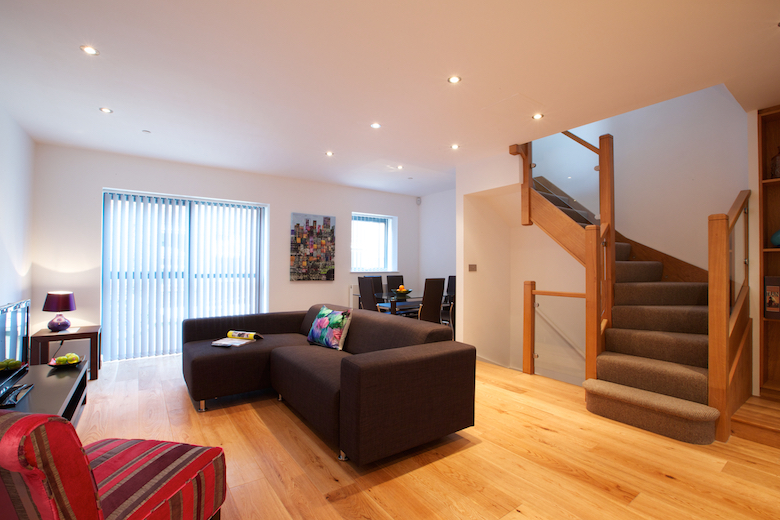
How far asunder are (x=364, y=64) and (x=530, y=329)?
3.11m

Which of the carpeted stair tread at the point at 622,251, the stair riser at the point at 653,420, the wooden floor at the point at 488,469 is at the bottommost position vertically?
the wooden floor at the point at 488,469

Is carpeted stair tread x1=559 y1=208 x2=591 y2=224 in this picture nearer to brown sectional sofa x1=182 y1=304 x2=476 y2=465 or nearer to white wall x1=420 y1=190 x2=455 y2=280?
Answer: white wall x1=420 y1=190 x2=455 y2=280

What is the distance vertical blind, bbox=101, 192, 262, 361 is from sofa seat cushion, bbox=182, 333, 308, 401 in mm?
1996

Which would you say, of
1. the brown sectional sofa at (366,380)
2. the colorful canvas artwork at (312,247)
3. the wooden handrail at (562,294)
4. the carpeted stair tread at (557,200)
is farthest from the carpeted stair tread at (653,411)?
the colorful canvas artwork at (312,247)

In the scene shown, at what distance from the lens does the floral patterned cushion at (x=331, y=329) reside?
3.34 meters

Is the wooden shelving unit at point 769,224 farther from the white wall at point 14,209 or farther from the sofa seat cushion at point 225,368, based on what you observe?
the white wall at point 14,209

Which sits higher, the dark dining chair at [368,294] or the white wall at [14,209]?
the white wall at [14,209]

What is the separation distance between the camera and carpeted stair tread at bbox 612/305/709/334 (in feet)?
10.2

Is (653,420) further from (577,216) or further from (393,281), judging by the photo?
(393,281)

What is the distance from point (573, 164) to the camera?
5.14m

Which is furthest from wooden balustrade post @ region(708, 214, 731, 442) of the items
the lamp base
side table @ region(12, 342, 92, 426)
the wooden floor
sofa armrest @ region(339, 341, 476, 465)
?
the lamp base

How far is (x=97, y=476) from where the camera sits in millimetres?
1308

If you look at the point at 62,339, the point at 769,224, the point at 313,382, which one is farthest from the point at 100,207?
the point at 769,224

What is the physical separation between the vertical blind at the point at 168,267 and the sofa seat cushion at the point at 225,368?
2.00 m
